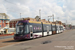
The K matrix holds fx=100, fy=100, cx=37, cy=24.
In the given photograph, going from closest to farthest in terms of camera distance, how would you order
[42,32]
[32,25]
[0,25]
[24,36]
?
[24,36]
[32,25]
[42,32]
[0,25]

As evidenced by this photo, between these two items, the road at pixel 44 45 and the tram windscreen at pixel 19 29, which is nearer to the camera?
the road at pixel 44 45

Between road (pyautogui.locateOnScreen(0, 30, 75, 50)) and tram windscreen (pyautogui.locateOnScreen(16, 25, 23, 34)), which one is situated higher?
tram windscreen (pyautogui.locateOnScreen(16, 25, 23, 34))

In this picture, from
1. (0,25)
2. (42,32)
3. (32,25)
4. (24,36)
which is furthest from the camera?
(0,25)

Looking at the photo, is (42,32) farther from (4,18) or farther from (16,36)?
(4,18)

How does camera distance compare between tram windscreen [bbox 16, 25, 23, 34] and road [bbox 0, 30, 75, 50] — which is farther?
tram windscreen [bbox 16, 25, 23, 34]

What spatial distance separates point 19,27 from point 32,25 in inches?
102

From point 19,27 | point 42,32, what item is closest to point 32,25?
point 19,27

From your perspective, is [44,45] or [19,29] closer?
[44,45]

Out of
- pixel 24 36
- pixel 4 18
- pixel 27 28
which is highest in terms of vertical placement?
pixel 4 18

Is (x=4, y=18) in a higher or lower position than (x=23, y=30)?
higher

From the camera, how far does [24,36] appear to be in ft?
52.1

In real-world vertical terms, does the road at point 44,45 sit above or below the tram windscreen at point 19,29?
below

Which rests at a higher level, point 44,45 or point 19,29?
point 19,29

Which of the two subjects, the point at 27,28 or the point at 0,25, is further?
the point at 0,25
